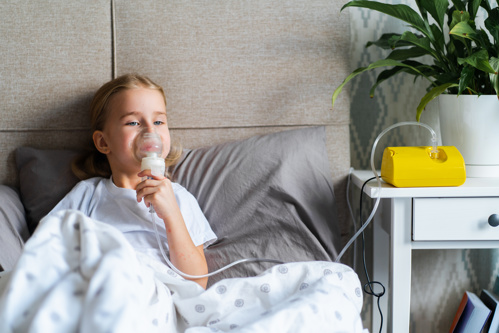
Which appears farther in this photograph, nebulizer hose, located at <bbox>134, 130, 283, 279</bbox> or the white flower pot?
the white flower pot

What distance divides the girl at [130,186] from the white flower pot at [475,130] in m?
0.71

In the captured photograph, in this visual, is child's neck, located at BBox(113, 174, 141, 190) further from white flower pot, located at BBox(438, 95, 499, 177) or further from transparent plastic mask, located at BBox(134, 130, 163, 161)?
white flower pot, located at BBox(438, 95, 499, 177)

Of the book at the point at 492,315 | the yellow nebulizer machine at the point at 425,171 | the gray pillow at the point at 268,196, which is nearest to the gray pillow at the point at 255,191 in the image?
the gray pillow at the point at 268,196

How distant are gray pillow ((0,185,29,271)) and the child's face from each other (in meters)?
0.29

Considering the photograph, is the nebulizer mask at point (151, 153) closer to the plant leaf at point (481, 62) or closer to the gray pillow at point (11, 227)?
the gray pillow at point (11, 227)

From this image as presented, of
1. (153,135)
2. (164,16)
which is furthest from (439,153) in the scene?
(164,16)

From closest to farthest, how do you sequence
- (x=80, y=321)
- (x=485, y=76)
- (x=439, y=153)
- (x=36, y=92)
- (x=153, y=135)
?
(x=80, y=321) → (x=153, y=135) → (x=439, y=153) → (x=485, y=76) → (x=36, y=92)

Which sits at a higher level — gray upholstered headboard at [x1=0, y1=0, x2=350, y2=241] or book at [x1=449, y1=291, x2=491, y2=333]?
gray upholstered headboard at [x1=0, y1=0, x2=350, y2=241]

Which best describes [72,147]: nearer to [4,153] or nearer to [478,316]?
[4,153]

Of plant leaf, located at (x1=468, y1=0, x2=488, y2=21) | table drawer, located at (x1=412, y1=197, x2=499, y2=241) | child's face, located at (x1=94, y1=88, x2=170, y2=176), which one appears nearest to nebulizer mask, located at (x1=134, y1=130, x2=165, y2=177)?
child's face, located at (x1=94, y1=88, x2=170, y2=176)

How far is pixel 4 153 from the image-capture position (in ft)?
4.49

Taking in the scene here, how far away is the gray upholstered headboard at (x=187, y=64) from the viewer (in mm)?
1377

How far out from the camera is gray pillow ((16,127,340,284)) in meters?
1.22

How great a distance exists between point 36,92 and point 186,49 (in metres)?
0.45
